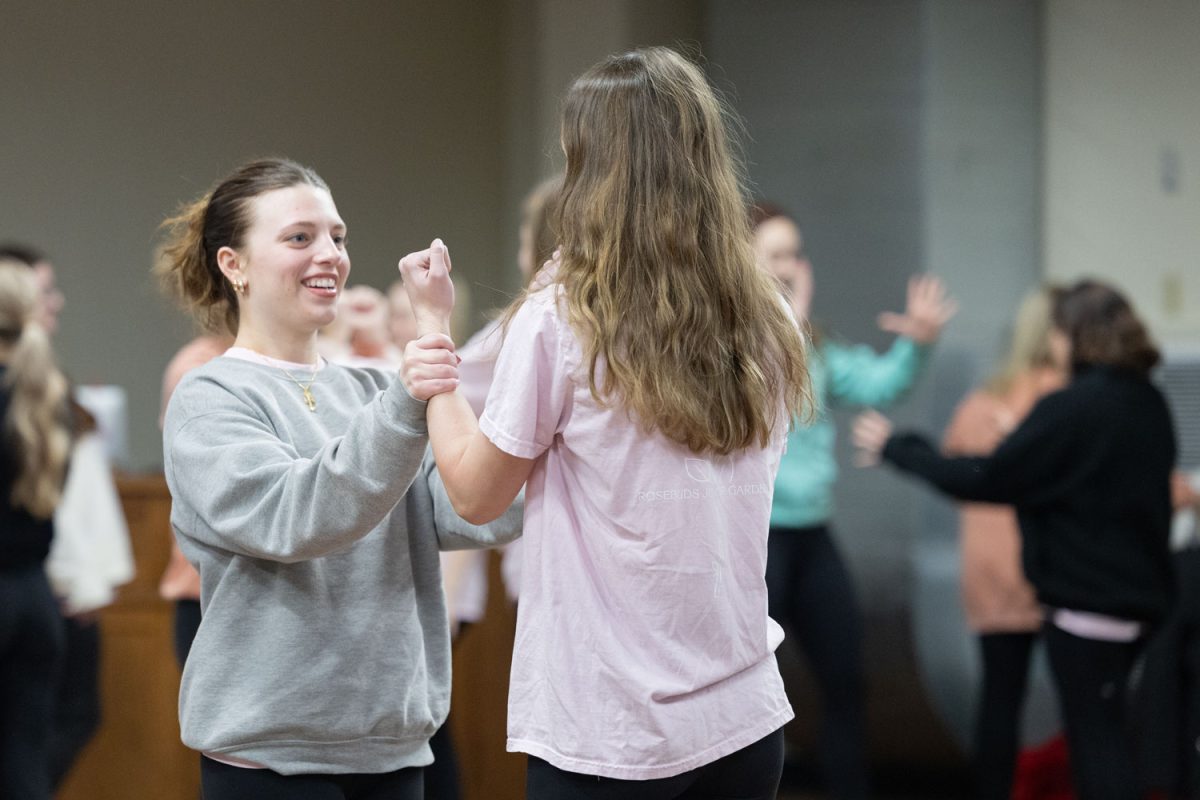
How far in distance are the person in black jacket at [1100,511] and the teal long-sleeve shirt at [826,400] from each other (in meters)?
0.38

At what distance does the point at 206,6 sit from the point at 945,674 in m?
3.79

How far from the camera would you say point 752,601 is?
5.47 ft

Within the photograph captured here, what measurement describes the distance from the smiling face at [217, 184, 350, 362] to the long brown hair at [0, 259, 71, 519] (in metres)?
1.64

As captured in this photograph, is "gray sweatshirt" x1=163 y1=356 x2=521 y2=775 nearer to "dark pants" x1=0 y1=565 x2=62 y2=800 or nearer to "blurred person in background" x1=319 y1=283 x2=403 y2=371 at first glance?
"blurred person in background" x1=319 y1=283 x2=403 y2=371

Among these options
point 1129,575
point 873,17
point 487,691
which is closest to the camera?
point 1129,575

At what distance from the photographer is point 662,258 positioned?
1586 mm

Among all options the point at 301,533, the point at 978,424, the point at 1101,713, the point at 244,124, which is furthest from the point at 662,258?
the point at 244,124

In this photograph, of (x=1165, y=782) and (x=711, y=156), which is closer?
(x=711, y=156)

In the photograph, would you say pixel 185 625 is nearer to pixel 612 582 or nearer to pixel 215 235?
pixel 215 235

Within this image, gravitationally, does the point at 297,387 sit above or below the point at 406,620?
above

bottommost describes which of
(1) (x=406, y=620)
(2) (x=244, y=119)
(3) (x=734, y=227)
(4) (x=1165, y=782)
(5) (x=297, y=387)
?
(4) (x=1165, y=782)

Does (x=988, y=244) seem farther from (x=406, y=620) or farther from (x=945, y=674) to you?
(x=406, y=620)

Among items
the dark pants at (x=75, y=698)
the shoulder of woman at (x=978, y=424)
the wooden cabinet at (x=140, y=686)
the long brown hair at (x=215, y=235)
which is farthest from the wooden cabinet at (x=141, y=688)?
the long brown hair at (x=215, y=235)

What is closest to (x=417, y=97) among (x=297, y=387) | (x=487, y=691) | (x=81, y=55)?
(x=81, y=55)
